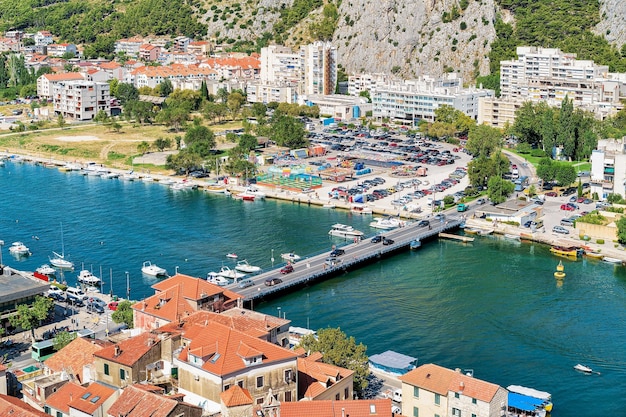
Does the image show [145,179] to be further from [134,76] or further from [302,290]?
[134,76]

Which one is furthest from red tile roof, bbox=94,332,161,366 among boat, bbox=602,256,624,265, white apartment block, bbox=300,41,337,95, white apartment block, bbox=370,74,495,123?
white apartment block, bbox=300,41,337,95

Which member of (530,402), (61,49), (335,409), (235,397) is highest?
(61,49)

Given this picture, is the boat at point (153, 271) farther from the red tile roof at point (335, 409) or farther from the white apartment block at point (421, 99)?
the white apartment block at point (421, 99)

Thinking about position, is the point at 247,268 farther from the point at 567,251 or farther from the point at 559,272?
the point at 567,251

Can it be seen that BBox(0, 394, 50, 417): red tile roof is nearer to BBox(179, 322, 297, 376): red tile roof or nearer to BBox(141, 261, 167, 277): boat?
BBox(179, 322, 297, 376): red tile roof

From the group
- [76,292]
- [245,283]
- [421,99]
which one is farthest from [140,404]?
[421,99]

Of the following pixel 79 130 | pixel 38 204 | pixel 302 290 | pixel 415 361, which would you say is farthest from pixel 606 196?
pixel 79 130
